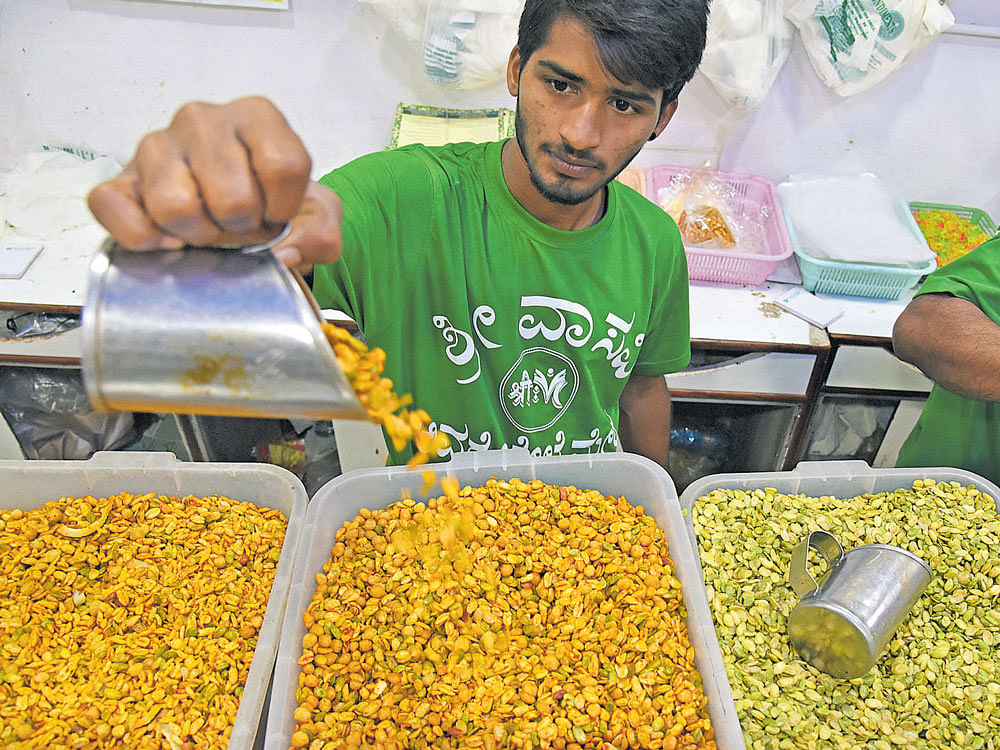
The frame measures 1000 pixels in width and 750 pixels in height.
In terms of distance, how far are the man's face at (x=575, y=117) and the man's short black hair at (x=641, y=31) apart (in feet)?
0.05

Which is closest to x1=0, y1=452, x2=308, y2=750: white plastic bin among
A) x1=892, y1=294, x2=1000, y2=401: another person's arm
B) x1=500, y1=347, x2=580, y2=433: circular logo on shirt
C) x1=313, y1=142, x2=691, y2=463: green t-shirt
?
x1=313, y1=142, x2=691, y2=463: green t-shirt

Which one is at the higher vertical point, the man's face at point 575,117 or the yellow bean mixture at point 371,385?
the man's face at point 575,117

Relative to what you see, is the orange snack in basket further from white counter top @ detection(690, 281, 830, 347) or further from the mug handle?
the mug handle

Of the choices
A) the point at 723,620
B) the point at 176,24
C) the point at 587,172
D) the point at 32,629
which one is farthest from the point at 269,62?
the point at 723,620

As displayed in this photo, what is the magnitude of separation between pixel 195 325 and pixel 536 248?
758 millimetres

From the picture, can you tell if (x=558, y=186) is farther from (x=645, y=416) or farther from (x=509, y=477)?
(x=645, y=416)

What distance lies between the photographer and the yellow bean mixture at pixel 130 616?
1118 millimetres

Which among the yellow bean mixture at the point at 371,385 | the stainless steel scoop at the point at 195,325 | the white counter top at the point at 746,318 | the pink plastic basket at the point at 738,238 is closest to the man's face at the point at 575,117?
the yellow bean mixture at the point at 371,385

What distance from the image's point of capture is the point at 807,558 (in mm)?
1289

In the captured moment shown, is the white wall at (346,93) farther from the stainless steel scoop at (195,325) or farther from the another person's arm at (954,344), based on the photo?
the stainless steel scoop at (195,325)

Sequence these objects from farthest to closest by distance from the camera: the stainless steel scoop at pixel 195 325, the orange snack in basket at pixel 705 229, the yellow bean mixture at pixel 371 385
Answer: the orange snack in basket at pixel 705 229 < the yellow bean mixture at pixel 371 385 < the stainless steel scoop at pixel 195 325

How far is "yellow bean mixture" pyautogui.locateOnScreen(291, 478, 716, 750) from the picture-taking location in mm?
1124

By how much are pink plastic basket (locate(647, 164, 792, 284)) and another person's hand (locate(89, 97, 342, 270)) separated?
1915 mm

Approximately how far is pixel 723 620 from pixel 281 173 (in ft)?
3.41
